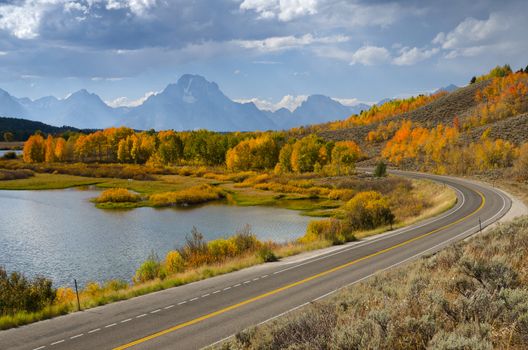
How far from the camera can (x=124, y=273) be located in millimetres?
31203

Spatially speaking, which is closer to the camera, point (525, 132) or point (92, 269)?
point (92, 269)

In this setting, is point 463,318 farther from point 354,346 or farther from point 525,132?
point 525,132

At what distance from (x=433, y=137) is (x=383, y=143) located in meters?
33.7

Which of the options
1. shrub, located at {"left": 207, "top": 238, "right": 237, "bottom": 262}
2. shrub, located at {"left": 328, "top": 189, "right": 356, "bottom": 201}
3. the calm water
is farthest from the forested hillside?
shrub, located at {"left": 207, "top": 238, "right": 237, "bottom": 262}

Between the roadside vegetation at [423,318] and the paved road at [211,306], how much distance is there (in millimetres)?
2732

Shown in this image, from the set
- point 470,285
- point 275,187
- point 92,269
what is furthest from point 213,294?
point 275,187

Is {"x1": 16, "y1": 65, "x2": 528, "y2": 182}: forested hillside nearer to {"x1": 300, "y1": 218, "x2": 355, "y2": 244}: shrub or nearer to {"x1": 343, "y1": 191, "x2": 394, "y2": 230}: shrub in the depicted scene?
{"x1": 343, "y1": 191, "x2": 394, "y2": 230}: shrub

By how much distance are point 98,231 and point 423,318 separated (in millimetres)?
43854

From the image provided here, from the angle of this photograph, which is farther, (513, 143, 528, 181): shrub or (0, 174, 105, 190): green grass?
(0, 174, 105, 190): green grass

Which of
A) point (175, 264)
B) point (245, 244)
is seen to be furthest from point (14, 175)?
point (175, 264)

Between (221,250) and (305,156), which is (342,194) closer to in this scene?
(305,156)

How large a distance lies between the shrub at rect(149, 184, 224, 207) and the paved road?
155 ft

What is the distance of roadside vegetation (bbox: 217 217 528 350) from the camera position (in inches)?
344

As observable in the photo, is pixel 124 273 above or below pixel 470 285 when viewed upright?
below
